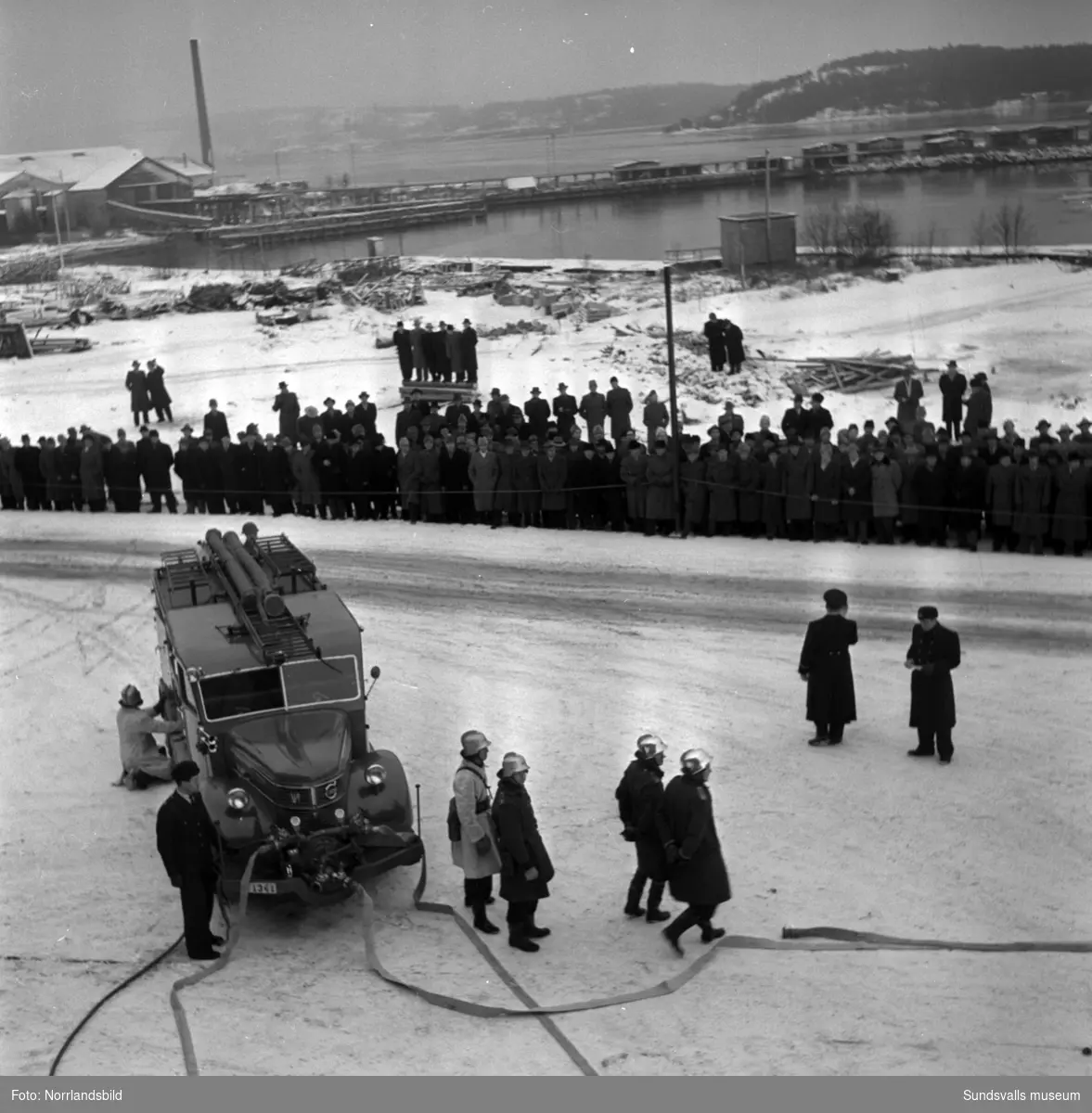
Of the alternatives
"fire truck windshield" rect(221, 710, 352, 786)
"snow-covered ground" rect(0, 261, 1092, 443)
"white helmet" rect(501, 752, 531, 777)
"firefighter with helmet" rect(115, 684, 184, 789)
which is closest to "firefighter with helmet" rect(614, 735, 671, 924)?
"white helmet" rect(501, 752, 531, 777)

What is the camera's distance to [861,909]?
1091cm

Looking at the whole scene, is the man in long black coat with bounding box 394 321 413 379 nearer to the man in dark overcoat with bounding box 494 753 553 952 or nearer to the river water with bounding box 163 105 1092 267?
the man in dark overcoat with bounding box 494 753 553 952

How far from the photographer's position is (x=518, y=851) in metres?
10.4

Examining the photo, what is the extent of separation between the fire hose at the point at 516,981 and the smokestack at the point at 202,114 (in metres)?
51.0

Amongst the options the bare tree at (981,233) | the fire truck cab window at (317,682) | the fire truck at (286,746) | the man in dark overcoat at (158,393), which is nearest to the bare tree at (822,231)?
the bare tree at (981,233)

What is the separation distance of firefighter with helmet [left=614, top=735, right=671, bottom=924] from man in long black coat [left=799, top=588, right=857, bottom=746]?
3.44 meters

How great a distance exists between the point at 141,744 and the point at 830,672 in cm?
641

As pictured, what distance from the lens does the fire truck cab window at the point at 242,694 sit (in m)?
11.6

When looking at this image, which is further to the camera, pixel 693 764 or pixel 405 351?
pixel 405 351

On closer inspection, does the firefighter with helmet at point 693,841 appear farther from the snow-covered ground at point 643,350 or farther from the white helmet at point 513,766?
the snow-covered ground at point 643,350

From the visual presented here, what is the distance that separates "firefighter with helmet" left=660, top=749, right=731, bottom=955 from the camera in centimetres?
1016

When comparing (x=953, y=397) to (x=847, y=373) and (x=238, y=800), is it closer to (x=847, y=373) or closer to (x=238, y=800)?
(x=847, y=373)

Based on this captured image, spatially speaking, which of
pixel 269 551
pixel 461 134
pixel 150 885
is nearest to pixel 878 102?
pixel 461 134

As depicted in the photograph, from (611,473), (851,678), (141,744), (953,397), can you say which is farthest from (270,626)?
(953,397)
